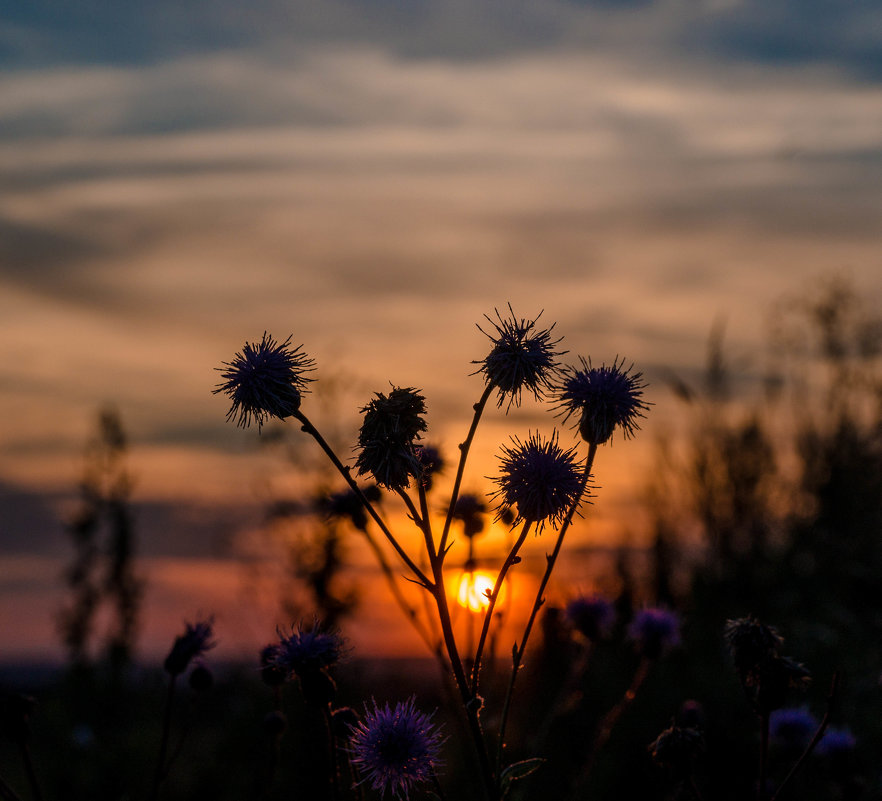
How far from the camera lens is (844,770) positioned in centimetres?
519

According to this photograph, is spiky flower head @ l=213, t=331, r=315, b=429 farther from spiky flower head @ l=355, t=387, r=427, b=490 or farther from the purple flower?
the purple flower

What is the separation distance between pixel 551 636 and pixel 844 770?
23.7ft

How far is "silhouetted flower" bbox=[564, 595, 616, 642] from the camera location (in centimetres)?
557

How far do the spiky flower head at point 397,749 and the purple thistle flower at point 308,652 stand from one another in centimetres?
42

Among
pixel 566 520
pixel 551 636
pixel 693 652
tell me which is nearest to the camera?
pixel 566 520

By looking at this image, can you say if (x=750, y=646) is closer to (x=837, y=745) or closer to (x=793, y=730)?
(x=837, y=745)

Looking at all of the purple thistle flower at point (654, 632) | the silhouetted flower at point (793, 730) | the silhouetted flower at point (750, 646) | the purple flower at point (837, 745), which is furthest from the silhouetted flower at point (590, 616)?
the silhouetted flower at point (750, 646)

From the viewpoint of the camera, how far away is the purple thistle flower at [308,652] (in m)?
3.87

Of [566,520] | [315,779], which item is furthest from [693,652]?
[566,520]

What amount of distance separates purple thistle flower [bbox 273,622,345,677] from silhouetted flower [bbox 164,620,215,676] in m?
0.77

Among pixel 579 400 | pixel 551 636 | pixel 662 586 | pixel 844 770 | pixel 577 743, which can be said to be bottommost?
pixel 844 770

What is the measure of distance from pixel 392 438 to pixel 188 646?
5.95 feet

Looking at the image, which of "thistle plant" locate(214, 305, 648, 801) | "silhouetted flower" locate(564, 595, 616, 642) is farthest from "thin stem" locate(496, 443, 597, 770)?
"silhouetted flower" locate(564, 595, 616, 642)

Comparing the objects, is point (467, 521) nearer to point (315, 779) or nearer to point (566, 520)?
point (566, 520)
